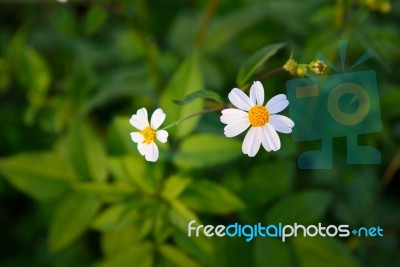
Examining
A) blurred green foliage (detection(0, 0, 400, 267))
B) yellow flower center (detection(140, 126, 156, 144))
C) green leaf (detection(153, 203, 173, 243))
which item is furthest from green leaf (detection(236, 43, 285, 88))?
green leaf (detection(153, 203, 173, 243))

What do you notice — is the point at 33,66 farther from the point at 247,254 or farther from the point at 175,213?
the point at 247,254

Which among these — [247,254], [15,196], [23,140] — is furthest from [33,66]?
[247,254]

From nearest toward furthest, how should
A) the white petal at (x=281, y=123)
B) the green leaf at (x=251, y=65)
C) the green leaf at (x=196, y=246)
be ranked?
the white petal at (x=281, y=123), the green leaf at (x=251, y=65), the green leaf at (x=196, y=246)

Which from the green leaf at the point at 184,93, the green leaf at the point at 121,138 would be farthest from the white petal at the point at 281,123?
the green leaf at the point at 121,138

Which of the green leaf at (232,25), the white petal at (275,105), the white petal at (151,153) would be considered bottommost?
the white petal at (151,153)

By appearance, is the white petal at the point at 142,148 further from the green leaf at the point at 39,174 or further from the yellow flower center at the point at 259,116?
the green leaf at the point at 39,174

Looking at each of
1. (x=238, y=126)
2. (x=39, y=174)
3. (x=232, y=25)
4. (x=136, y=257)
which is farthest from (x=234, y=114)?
(x=232, y=25)

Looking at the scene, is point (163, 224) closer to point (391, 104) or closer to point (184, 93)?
point (184, 93)
